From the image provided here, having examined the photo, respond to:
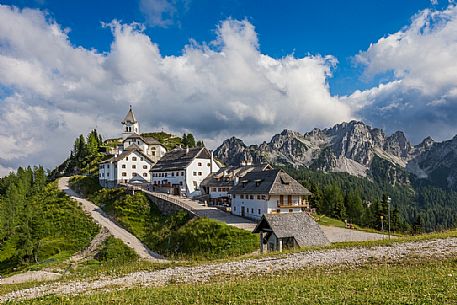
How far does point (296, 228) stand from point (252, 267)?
9.35 metres

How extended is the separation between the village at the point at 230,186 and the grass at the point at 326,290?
12159 millimetres

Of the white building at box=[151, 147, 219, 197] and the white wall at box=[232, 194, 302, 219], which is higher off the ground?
the white building at box=[151, 147, 219, 197]

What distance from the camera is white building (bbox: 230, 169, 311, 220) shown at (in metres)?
50.9

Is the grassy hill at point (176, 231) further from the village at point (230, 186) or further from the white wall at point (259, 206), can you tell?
the white wall at point (259, 206)

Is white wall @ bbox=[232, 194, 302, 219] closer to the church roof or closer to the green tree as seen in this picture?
the green tree

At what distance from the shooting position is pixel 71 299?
16219 mm

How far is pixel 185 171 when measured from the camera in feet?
239

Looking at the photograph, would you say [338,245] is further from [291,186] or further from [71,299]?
[291,186]

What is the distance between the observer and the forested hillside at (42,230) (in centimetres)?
4847

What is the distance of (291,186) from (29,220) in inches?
1740

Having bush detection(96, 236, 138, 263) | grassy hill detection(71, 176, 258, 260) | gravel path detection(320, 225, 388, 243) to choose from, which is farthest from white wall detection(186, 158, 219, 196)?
gravel path detection(320, 225, 388, 243)

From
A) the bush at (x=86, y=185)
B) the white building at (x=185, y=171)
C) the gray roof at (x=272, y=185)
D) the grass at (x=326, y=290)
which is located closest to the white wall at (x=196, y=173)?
the white building at (x=185, y=171)

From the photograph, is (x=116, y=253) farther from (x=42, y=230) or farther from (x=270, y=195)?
(x=270, y=195)

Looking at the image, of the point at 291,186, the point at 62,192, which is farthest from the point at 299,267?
the point at 62,192
